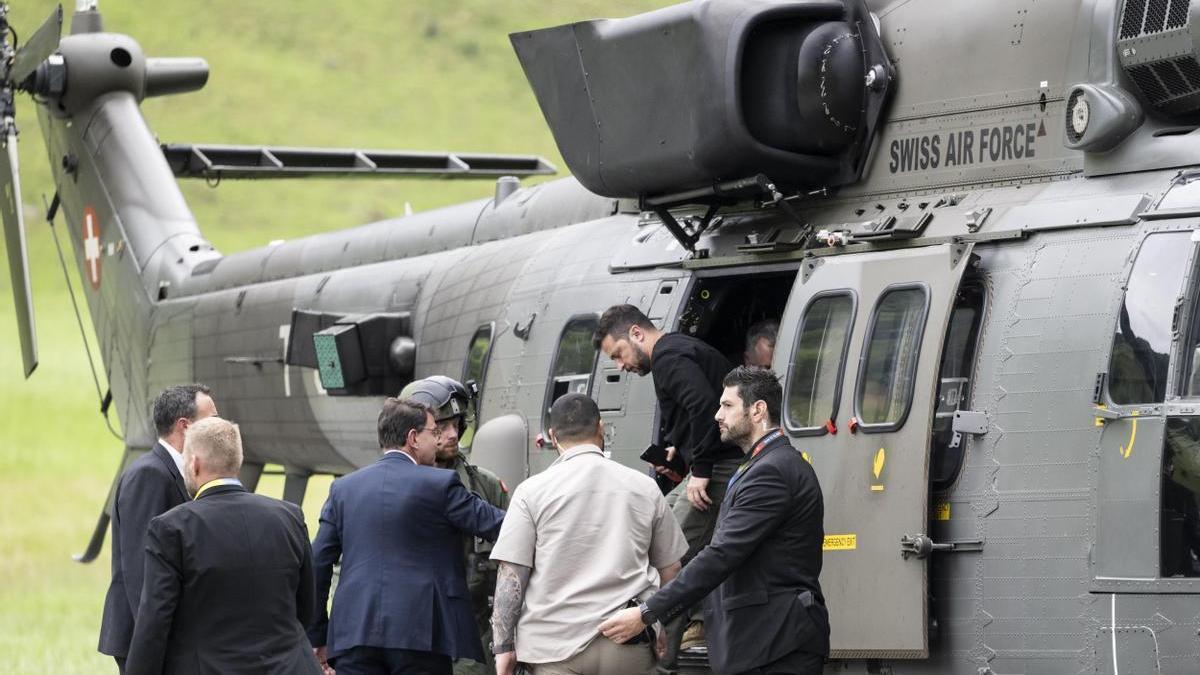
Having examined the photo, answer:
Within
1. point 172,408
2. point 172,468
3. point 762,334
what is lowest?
point 172,468

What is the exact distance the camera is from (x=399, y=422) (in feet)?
21.5

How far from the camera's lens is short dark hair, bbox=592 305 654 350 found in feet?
23.7

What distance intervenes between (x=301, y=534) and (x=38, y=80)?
9965mm

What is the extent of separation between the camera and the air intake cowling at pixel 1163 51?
6.09 m

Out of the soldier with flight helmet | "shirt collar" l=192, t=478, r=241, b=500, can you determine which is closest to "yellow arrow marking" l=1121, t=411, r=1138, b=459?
the soldier with flight helmet

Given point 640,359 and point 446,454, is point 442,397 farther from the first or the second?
point 640,359

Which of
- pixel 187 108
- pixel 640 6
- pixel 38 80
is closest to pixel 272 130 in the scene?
pixel 187 108

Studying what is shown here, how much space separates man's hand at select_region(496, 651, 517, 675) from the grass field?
3842 centimetres

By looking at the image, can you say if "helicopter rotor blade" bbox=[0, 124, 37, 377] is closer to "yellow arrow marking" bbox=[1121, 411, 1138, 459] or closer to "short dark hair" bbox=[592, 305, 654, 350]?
"short dark hair" bbox=[592, 305, 654, 350]

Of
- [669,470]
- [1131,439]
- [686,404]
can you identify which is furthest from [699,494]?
[1131,439]

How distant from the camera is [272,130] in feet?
233

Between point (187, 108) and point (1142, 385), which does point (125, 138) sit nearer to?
point (1142, 385)

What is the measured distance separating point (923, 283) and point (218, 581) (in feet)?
9.06

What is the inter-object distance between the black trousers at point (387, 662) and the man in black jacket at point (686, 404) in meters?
1.03
